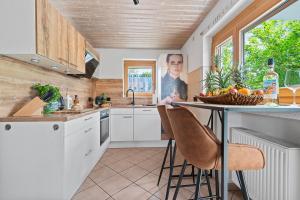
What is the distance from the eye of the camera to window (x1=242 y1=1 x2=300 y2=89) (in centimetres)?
147

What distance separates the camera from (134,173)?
7.95 ft

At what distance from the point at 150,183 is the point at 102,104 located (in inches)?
82.9

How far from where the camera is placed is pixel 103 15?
2641 mm

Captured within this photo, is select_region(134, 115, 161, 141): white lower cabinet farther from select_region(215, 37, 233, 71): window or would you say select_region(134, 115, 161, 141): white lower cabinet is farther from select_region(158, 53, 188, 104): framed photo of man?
select_region(215, 37, 233, 71): window

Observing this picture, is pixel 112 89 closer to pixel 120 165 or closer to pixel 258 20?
pixel 120 165

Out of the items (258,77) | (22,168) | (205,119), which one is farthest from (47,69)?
(258,77)

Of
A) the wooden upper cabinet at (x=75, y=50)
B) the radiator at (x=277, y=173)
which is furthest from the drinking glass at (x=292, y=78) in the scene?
the wooden upper cabinet at (x=75, y=50)

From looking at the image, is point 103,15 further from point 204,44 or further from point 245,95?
point 245,95

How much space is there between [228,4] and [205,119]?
1395 millimetres

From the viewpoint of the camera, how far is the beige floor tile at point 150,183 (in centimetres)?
201

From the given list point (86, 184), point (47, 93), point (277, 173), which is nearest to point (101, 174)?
point (86, 184)

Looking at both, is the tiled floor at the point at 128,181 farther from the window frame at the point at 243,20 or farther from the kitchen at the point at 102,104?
the window frame at the point at 243,20

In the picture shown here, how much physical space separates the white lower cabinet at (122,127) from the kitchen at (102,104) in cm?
2

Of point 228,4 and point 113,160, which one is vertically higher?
point 228,4
